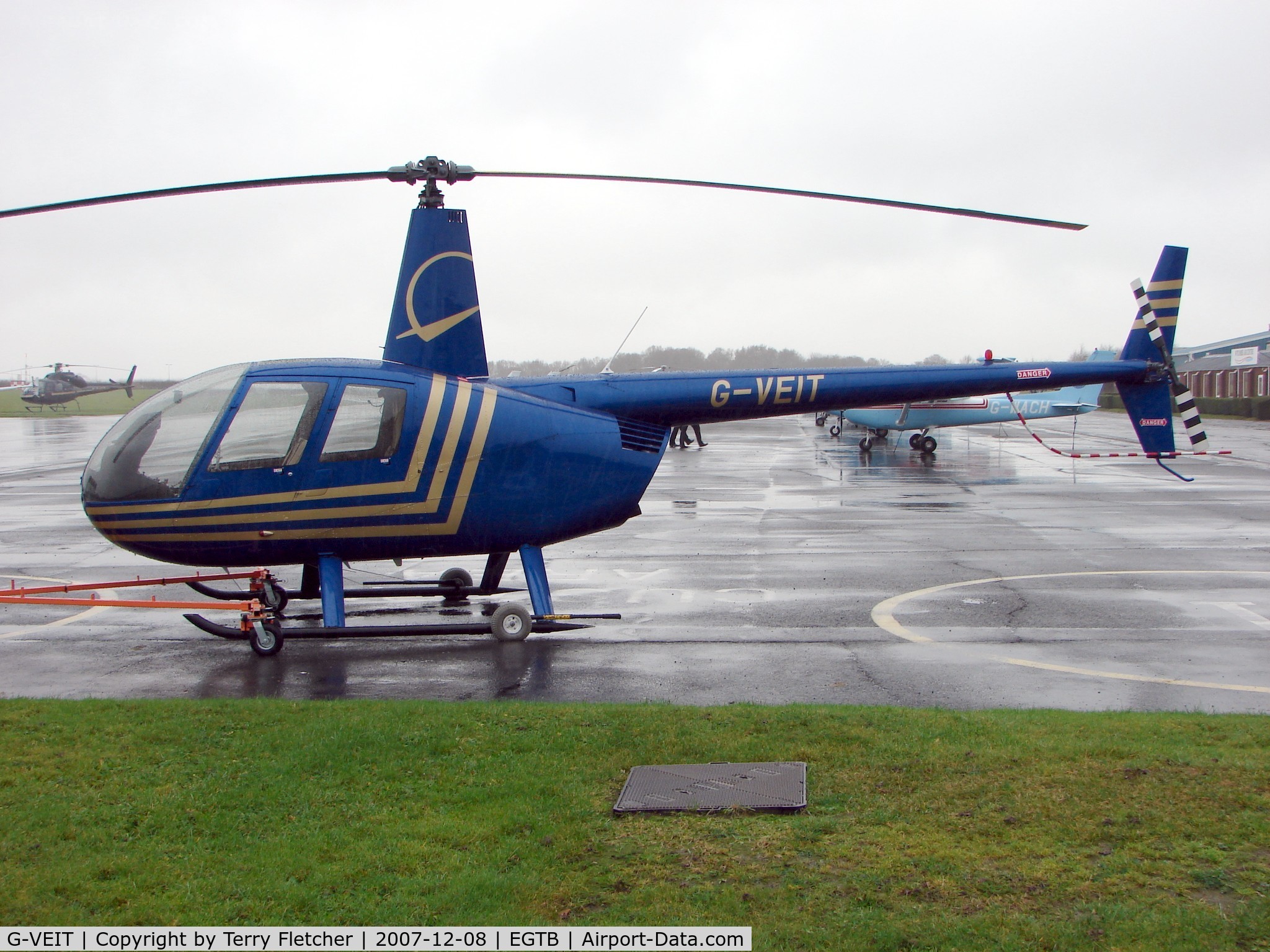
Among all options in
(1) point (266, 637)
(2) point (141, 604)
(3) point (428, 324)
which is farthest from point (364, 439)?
(2) point (141, 604)

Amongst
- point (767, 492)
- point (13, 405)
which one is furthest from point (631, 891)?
point (13, 405)

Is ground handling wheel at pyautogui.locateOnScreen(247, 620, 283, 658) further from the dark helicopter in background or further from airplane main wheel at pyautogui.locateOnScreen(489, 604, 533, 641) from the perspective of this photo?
the dark helicopter in background

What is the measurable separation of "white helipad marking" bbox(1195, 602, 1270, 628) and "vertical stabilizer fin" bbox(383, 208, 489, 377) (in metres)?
8.69

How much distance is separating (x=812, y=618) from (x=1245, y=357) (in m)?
76.5

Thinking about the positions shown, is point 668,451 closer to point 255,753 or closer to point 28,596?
point 28,596

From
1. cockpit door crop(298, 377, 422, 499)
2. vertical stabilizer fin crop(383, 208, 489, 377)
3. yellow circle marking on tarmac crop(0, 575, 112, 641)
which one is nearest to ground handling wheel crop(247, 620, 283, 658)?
cockpit door crop(298, 377, 422, 499)

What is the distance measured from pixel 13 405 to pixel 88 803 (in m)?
118

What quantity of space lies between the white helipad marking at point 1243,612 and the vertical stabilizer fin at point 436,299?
869cm

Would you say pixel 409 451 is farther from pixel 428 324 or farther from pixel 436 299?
pixel 436 299

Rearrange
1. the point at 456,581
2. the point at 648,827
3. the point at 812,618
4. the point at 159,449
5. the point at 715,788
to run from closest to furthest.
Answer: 1. the point at 648,827
2. the point at 715,788
3. the point at 159,449
4. the point at 812,618
5. the point at 456,581

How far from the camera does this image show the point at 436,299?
10.6 m

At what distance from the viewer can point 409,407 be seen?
1019 centimetres

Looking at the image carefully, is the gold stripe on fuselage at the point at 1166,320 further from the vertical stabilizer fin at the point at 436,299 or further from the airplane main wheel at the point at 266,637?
the airplane main wheel at the point at 266,637

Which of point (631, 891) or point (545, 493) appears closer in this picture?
point (631, 891)
